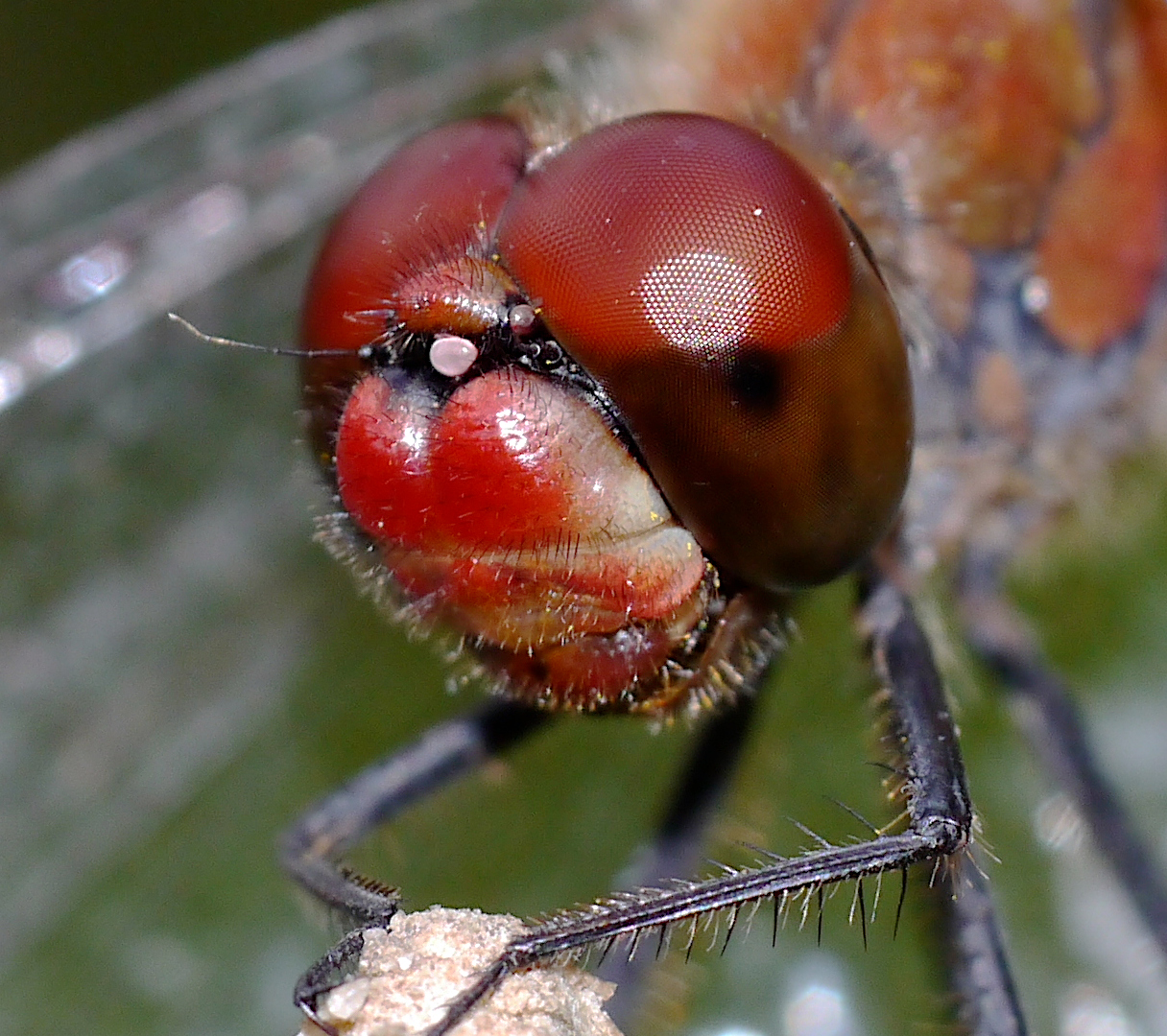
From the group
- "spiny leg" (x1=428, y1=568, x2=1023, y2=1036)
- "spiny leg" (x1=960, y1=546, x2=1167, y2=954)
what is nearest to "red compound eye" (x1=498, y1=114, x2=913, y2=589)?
"spiny leg" (x1=428, y1=568, x2=1023, y2=1036)

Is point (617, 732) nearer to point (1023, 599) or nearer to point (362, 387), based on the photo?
point (1023, 599)

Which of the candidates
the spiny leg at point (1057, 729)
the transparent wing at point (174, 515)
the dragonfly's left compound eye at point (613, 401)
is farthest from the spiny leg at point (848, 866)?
the transparent wing at point (174, 515)

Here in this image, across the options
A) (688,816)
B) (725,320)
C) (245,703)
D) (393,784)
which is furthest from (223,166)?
(725,320)

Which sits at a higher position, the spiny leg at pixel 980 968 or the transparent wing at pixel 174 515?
the transparent wing at pixel 174 515

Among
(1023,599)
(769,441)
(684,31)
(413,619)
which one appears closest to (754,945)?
(1023,599)

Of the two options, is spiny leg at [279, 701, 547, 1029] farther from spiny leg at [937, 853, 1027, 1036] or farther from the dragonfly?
spiny leg at [937, 853, 1027, 1036]

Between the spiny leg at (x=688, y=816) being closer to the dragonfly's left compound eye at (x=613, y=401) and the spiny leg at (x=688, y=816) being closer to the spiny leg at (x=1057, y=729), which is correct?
the spiny leg at (x=1057, y=729)
